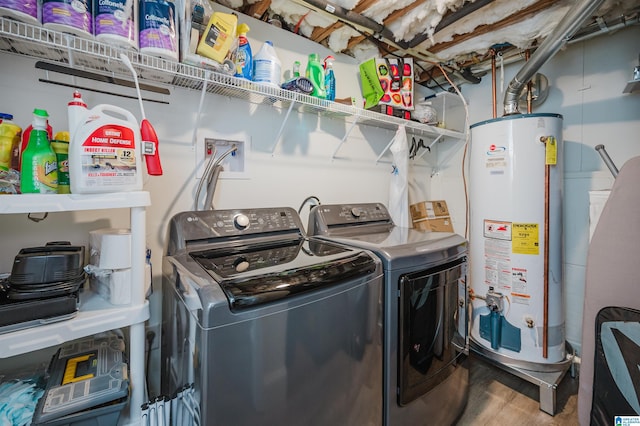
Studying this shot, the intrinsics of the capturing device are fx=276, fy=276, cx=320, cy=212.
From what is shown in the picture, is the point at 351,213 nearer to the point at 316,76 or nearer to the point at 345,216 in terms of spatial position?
the point at 345,216

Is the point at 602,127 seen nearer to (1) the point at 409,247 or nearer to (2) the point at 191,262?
(1) the point at 409,247

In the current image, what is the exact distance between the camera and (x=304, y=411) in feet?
2.99

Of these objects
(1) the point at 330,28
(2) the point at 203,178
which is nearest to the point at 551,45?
(1) the point at 330,28

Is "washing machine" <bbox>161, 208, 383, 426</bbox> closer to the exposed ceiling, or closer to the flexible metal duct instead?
the exposed ceiling

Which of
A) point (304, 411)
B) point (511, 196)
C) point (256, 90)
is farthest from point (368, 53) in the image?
point (304, 411)

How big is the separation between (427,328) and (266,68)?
1.55 metres

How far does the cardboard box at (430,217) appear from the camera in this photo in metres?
2.57

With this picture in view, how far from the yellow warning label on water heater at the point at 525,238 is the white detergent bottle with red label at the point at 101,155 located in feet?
7.00

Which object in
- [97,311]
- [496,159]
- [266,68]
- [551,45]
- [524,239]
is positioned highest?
[551,45]

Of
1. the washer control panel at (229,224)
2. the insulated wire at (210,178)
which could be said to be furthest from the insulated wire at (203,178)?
the washer control panel at (229,224)

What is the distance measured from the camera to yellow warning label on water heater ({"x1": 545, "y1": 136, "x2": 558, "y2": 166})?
5.75 feet

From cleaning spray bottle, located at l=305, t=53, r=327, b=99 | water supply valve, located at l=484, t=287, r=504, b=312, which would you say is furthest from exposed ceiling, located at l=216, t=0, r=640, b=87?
water supply valve, located at l=484, t=287, r=504, b=312

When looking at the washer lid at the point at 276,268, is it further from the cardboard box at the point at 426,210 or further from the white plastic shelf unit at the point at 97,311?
the cardboard box at the point at 426,210

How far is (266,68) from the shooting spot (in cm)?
146
